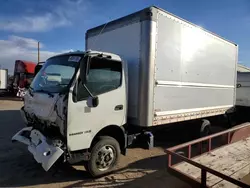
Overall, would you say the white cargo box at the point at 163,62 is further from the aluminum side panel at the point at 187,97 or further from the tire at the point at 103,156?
the tire at the point at 103,156

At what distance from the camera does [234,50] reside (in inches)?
302

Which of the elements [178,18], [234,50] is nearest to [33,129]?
[178,18]

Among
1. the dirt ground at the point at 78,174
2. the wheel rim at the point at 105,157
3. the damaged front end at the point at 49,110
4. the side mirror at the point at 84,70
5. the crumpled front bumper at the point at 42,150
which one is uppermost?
the side mirror at the point at 84,70

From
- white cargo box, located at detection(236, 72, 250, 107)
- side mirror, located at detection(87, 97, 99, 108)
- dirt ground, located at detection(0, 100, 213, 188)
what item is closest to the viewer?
side mirror, located at detection(87, 97, 99, 108)

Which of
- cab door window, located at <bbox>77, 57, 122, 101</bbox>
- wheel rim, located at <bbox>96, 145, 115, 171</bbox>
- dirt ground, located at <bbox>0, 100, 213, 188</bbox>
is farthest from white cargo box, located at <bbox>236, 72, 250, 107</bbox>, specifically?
wheel rim, located at <bbox>96, 145, 115, 171</bbox>

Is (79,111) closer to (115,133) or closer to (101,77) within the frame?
(101,77)

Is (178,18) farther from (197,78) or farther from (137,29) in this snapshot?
(197,78)

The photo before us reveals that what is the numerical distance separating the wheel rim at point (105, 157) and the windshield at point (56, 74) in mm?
1447

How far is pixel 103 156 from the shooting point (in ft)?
13.8

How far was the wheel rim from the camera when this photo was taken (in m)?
4.16

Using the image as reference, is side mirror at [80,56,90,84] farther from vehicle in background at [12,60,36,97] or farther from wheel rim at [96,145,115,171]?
vehicle in background at [12,60,36,97]

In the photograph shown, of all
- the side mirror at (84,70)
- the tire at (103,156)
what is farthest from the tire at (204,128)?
the side mirror at (84,70)

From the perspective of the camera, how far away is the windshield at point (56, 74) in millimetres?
3867

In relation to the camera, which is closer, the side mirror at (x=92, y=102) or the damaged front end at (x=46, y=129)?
the damaged front end at (x=46, y=129)
